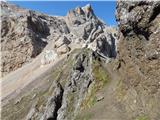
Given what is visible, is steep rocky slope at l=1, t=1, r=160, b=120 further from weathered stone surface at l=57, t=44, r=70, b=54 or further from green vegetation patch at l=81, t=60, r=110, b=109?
weathered stone surface at l=57, t=44, r=70, b=54

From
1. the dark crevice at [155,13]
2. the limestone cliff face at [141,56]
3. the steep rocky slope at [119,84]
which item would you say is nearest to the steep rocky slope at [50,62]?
the steep rocky slope at [119,84]

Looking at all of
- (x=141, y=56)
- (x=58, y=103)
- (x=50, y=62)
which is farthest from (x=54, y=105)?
(x=50, y=62)

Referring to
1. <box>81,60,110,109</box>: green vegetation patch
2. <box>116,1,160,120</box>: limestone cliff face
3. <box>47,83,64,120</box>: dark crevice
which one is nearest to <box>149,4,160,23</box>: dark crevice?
<box>116,1,160,120</box>: limestone cliff face

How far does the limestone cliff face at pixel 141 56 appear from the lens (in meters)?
29.3

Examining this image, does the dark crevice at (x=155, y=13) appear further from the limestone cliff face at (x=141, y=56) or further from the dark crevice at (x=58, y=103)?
the dark crevice at (x=58, y=103)

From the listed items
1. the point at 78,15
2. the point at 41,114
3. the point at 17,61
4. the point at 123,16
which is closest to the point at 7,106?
the point at 41,114

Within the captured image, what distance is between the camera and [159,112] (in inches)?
1120

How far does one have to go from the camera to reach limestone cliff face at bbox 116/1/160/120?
29.3 metres

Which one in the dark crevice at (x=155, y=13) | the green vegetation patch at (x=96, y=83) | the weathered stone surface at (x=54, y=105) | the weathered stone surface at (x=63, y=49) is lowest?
the weathered stone surface at (x=54, y=105)

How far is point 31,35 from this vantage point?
109m

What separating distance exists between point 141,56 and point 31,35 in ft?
261

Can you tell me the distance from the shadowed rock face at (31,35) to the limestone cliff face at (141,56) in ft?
180

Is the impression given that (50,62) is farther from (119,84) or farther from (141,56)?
(141,56)

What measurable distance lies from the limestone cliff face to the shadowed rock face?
5475 centimetres
